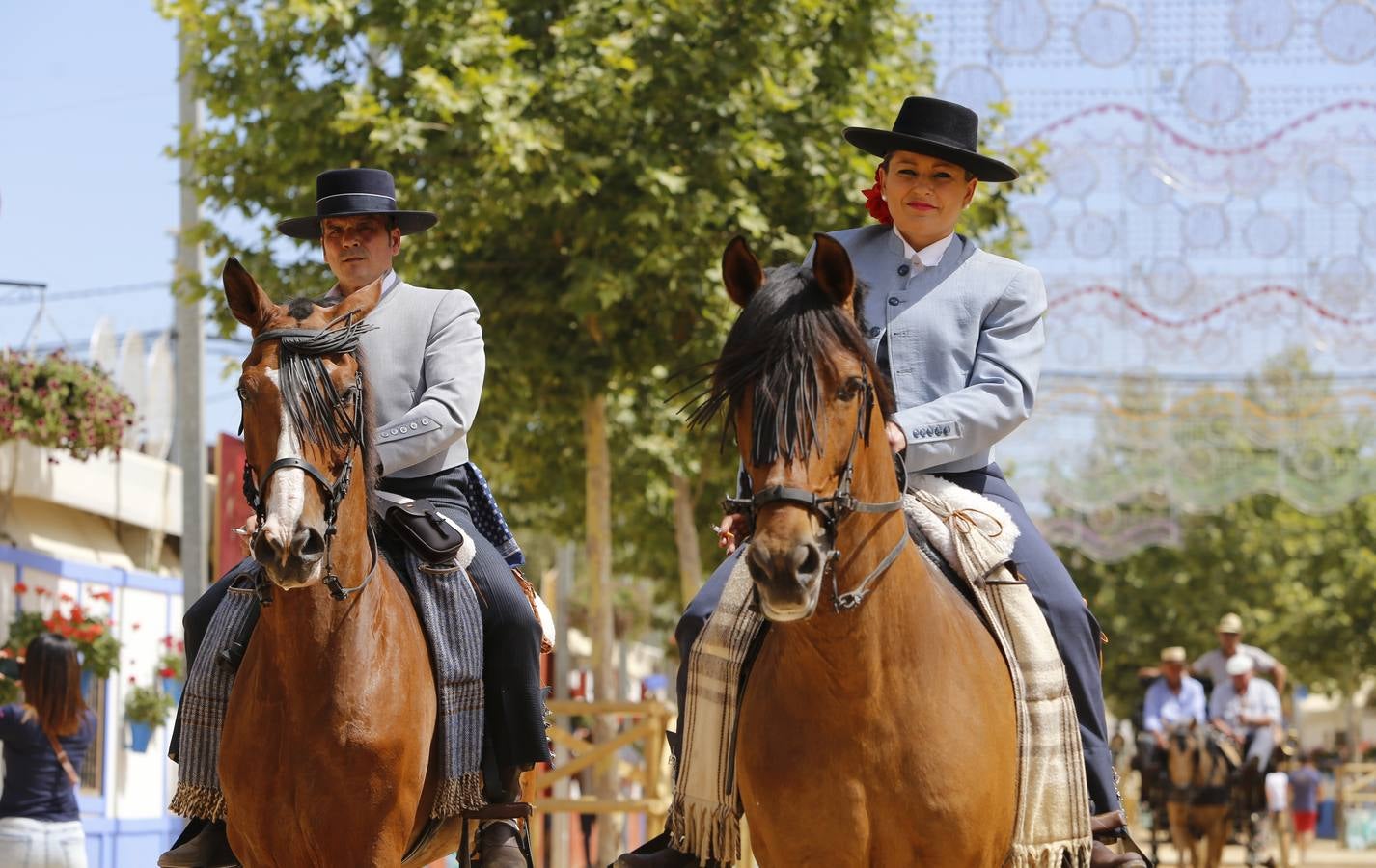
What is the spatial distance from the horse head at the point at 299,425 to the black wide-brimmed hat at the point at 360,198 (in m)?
1.29

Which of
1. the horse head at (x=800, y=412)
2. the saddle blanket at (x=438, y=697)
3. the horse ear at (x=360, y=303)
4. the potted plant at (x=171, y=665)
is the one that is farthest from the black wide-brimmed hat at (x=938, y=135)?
the potted plant at (x=171, y=665)

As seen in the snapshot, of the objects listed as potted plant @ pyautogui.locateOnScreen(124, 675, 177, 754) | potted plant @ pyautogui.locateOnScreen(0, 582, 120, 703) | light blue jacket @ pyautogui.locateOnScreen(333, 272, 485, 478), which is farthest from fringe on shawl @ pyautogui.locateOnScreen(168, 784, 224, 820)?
potted plant @ pyautogui.locateOnScreen(124, 675, 177, 754)

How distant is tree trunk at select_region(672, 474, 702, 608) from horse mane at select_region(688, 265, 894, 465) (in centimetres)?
1695

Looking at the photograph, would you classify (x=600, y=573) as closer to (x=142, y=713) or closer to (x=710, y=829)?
(x=142, y=713)

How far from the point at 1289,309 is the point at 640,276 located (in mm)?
7043

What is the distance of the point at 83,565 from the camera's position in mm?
17672

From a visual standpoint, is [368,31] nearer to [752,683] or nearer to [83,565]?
[83,565]

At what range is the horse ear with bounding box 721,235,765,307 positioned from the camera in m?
5.45

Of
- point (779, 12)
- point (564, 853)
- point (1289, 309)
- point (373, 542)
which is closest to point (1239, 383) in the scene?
point (1289, 309)

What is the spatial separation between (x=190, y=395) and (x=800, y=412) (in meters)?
14.6

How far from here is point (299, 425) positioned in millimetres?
6000

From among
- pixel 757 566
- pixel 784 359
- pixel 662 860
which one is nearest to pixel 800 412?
pixel 784 359

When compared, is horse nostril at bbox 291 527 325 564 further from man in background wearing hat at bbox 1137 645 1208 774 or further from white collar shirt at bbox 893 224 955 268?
man in background wearing hat at bbox 1137 645 1208 774

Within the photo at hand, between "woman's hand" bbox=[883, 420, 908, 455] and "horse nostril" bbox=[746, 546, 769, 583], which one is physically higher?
"woman's hand" bbox=[883, 420, 908, 455]
